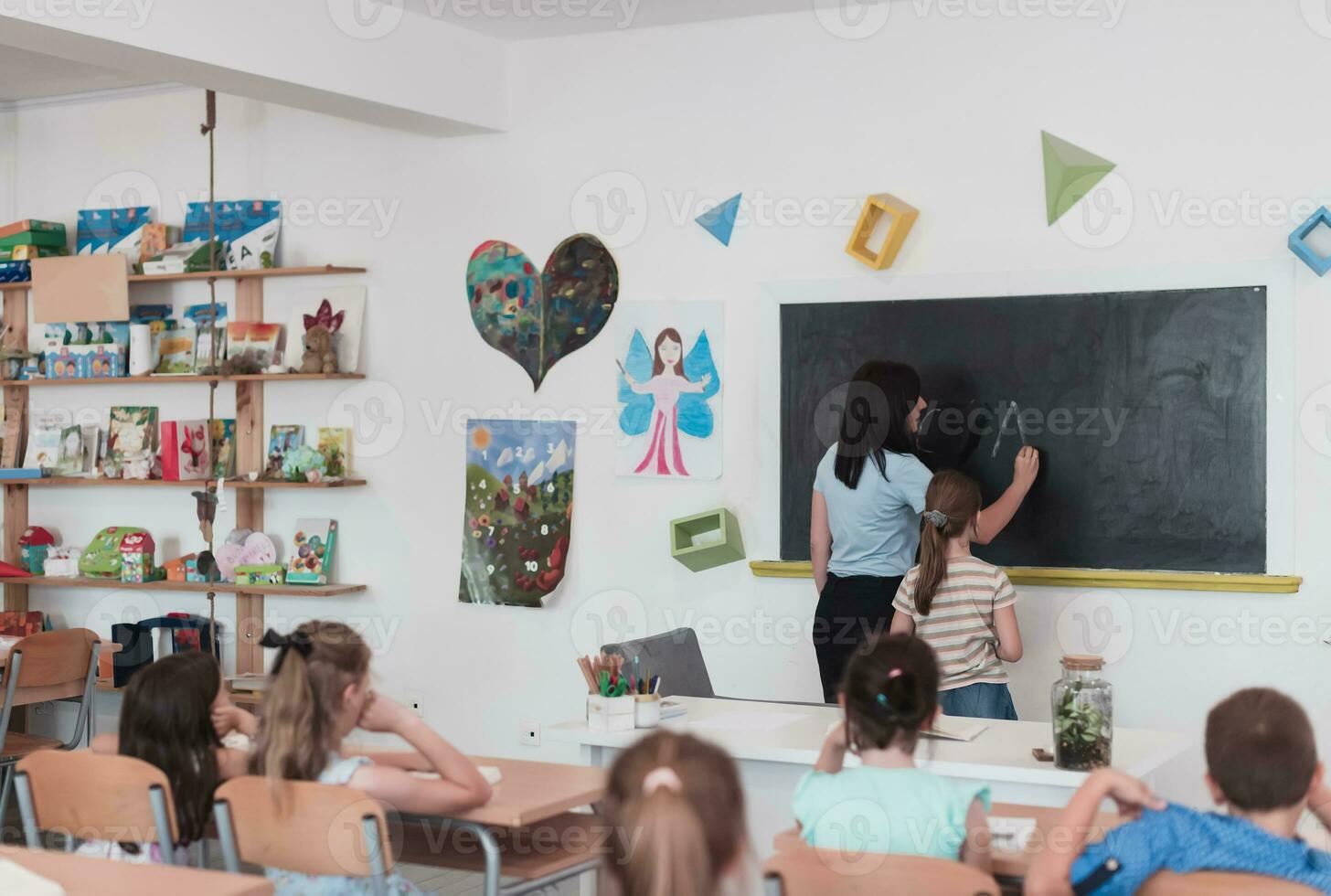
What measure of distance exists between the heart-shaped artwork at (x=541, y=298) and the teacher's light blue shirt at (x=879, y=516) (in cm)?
122

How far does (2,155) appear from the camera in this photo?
646cm

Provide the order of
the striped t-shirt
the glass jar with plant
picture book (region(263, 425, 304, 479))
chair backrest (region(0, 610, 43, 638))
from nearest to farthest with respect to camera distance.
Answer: the glass jar with plant
the striped t-shirt
picture book (region(263, 425, 304, 479))
chair backrest (region(0, 610, 43, 638))

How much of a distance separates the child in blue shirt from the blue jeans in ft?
5.85

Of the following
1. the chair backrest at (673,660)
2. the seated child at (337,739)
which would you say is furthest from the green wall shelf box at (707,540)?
the seated child at (337,739)

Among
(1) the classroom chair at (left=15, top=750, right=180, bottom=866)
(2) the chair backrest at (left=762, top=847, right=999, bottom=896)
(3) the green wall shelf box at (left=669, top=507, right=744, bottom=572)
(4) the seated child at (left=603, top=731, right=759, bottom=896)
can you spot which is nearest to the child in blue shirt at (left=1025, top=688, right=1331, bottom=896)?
A: (2) the chair backrest at (left=762, top=847, right=999, bottom=896)

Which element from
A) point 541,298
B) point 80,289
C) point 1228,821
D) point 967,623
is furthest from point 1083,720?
point 80,289

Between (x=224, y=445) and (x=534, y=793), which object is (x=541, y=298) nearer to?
(x=224, y=445)

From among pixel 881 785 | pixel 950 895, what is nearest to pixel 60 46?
pixel 881 785

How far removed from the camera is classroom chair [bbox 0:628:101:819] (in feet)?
15.1

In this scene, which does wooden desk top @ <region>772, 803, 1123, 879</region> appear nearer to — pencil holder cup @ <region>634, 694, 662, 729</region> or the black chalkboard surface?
pencil holder cup @ <region>634, 694, 662, 729</region>

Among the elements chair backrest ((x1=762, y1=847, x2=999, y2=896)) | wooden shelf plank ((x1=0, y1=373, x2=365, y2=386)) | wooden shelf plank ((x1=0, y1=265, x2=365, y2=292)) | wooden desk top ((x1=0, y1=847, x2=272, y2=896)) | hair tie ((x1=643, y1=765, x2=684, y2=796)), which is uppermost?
wooden shelf plank ((x1=0, y1=265, x2=365, y2=292))

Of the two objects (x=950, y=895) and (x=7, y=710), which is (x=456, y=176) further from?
(x=950, y=895)

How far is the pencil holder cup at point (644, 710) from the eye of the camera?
11.2 feet

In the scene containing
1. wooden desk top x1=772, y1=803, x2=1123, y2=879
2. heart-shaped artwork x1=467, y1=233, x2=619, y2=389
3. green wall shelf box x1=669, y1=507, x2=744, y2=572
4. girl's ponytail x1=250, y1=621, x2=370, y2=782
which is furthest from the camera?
heart-shaped artwork x1=467, y1=233, x2=619, y2=389
